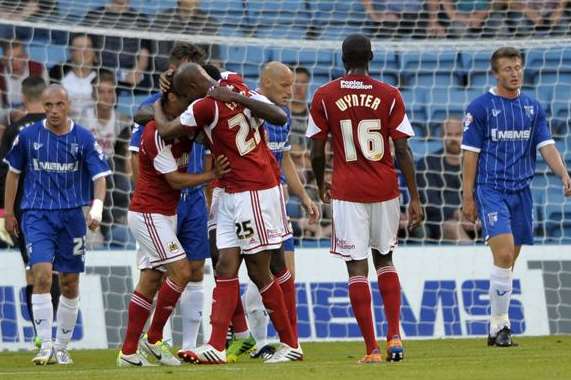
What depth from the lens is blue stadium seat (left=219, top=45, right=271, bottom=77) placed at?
15250 mm

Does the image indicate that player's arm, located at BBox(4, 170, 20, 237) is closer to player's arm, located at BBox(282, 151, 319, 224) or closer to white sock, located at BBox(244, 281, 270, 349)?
white sock, located at BBox(244, 281, 270, 349)

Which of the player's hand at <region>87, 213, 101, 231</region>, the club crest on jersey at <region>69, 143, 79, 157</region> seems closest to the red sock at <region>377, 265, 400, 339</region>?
the player's hand at <region>87, 213, 101, 231</region>

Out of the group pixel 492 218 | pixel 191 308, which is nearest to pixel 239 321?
pixel 191 308

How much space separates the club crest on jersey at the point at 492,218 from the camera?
10.8 m

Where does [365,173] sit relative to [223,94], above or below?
below

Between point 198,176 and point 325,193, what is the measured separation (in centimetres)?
101

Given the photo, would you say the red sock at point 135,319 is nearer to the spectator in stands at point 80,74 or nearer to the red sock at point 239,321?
the red sock at point 239,321

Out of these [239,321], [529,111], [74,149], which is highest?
[529,111]

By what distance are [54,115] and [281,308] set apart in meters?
2.54

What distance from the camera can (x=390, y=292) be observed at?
358 inches

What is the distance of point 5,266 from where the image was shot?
41.9 ft

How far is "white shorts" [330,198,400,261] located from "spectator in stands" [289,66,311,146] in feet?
17.3

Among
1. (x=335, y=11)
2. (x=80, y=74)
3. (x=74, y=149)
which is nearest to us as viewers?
(x=74, y=149)

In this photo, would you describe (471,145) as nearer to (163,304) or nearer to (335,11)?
(163,304)
